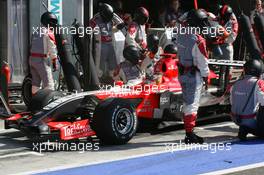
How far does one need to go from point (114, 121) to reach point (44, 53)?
119 inches

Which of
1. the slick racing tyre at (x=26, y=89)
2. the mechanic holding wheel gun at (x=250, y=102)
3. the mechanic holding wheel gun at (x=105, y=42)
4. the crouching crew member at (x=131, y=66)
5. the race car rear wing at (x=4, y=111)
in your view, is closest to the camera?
the mechanic holding wheel gun at (x=250, y=102)

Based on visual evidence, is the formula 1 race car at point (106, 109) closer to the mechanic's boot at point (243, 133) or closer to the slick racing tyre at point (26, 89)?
the mechanic's boot at point (243, 133)

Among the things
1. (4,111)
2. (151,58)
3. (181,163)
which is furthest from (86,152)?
(151,58)

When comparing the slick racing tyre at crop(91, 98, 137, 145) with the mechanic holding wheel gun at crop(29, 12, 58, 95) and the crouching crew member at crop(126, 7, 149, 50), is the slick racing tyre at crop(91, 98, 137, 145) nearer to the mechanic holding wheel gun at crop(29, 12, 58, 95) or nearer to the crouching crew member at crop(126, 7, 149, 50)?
the mechanic holding wheel gun at crop(29, 12, 58, 95)

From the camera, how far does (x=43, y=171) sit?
727 cm

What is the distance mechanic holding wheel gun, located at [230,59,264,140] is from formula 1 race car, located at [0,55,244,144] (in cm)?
100

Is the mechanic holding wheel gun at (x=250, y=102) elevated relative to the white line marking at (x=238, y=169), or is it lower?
elevated

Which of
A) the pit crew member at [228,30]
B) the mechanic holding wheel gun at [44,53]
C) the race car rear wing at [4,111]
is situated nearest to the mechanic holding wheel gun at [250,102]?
the race car rear wing at [4,111]

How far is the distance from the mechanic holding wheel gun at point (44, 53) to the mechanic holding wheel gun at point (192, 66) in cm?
286

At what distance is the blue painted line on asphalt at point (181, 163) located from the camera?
727 centimetres

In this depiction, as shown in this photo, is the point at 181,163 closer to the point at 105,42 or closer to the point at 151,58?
the point at 151,58

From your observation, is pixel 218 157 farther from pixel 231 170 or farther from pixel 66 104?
pixel 66 104

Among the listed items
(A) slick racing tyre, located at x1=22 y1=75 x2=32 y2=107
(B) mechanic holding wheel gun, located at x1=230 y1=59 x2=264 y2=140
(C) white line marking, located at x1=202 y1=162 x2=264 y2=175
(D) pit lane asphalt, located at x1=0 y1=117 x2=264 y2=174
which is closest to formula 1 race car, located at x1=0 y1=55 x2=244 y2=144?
(D) pit lane asphalt, located at x1=0 y1=117 x2=264 y2=174

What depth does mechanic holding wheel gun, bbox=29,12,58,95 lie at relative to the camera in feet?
35.2
